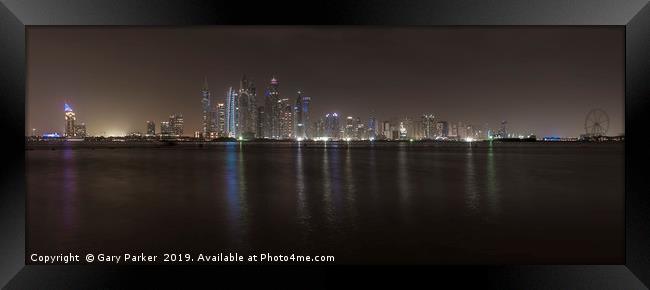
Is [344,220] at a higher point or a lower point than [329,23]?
lower

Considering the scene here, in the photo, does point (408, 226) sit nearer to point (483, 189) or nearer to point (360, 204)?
point (360, 204)

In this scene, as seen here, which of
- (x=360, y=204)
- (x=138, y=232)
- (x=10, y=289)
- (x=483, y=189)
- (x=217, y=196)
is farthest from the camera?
(x=483, y=189)

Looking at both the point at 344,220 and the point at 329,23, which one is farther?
the point at 344,220

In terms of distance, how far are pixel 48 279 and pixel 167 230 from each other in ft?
8.36

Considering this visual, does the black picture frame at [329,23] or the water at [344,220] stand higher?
the black picture frame at [329,23]

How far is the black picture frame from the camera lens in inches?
125

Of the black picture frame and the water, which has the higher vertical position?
the black picture frame

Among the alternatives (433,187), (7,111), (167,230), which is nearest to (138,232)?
(167,230)

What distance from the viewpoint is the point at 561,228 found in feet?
19.7

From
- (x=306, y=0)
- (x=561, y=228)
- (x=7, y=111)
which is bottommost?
(x=561, y=228)

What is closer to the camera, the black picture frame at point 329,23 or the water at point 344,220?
the black picture frame at point 329,23

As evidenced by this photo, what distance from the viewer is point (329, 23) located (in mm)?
3219

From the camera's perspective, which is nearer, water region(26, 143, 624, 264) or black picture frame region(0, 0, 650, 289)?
black picture frame region(0, 0, 650, 289)

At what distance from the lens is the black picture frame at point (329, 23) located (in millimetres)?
3180
